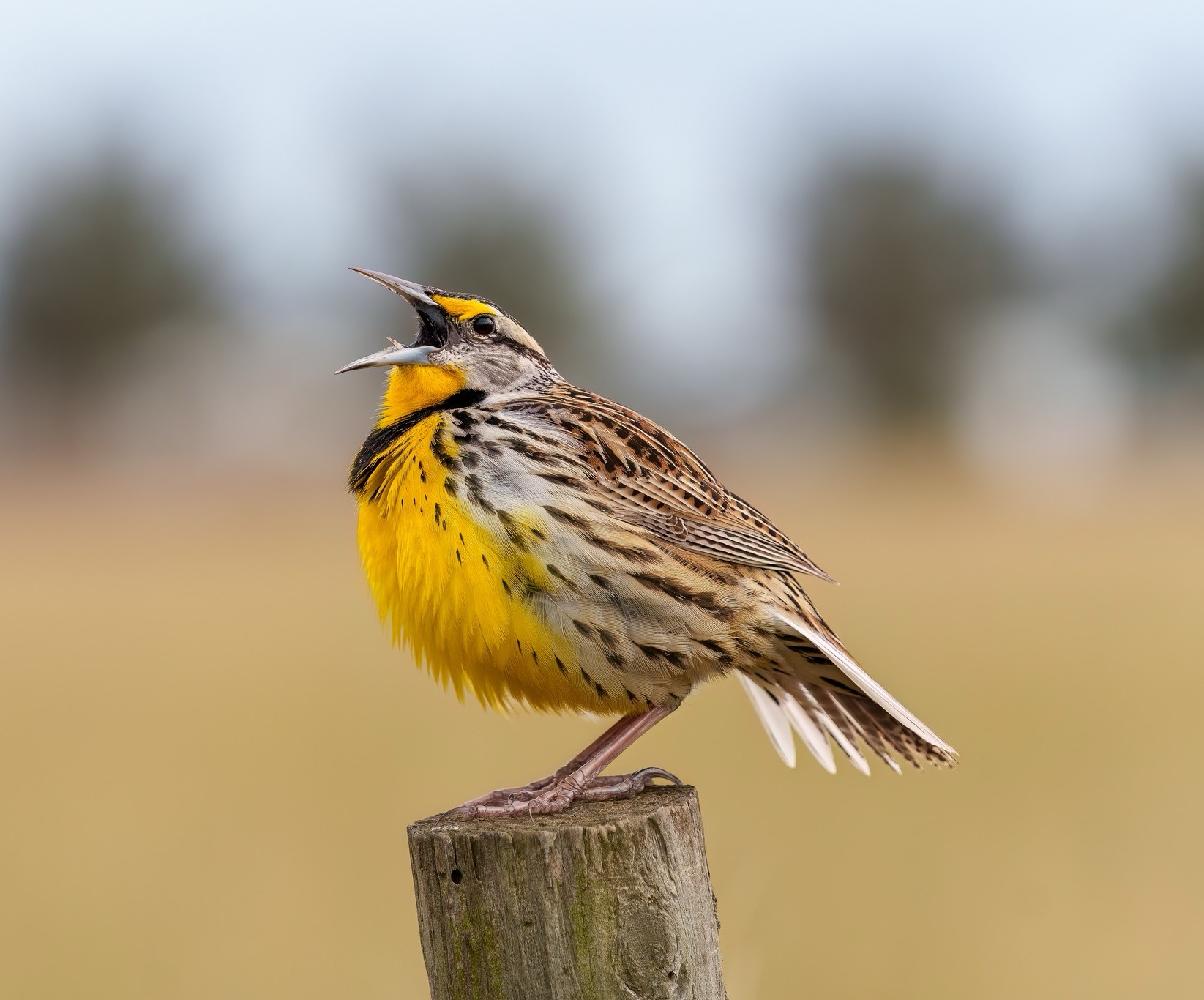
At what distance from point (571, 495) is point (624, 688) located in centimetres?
33

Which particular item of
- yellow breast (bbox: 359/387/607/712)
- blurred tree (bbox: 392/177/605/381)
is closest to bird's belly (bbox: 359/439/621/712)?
yellow breast (bbox: 359/387/607/712)

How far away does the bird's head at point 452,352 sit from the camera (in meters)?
2.86

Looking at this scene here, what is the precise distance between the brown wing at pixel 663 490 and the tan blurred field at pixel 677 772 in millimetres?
827

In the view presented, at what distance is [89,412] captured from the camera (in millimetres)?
25953

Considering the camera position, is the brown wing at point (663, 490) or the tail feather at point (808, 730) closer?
the brown wing at point (663, 490)

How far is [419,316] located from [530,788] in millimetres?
999

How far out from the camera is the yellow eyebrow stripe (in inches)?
117

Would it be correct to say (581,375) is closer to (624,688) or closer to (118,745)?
(118,745)

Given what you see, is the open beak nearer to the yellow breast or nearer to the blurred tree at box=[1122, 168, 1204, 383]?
the yellow breast

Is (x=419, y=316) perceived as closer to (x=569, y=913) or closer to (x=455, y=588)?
(x=455, y=588)

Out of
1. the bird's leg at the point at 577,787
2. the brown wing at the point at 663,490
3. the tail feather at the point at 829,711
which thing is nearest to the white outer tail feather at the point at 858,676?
the tail feather at the point at 829,711

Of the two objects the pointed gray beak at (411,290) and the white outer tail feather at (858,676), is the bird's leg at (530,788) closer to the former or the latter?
the white outer tail feather at (858,676)

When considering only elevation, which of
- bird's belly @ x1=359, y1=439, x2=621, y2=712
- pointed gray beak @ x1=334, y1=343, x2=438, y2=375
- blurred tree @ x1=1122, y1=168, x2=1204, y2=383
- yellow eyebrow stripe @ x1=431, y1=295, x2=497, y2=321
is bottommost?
bird's belly @ x1=359, y1=439, x2=621, y2=712

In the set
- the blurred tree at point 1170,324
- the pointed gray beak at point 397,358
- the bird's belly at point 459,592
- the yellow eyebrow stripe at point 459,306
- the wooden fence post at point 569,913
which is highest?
the blurred tree at point 1170,324
